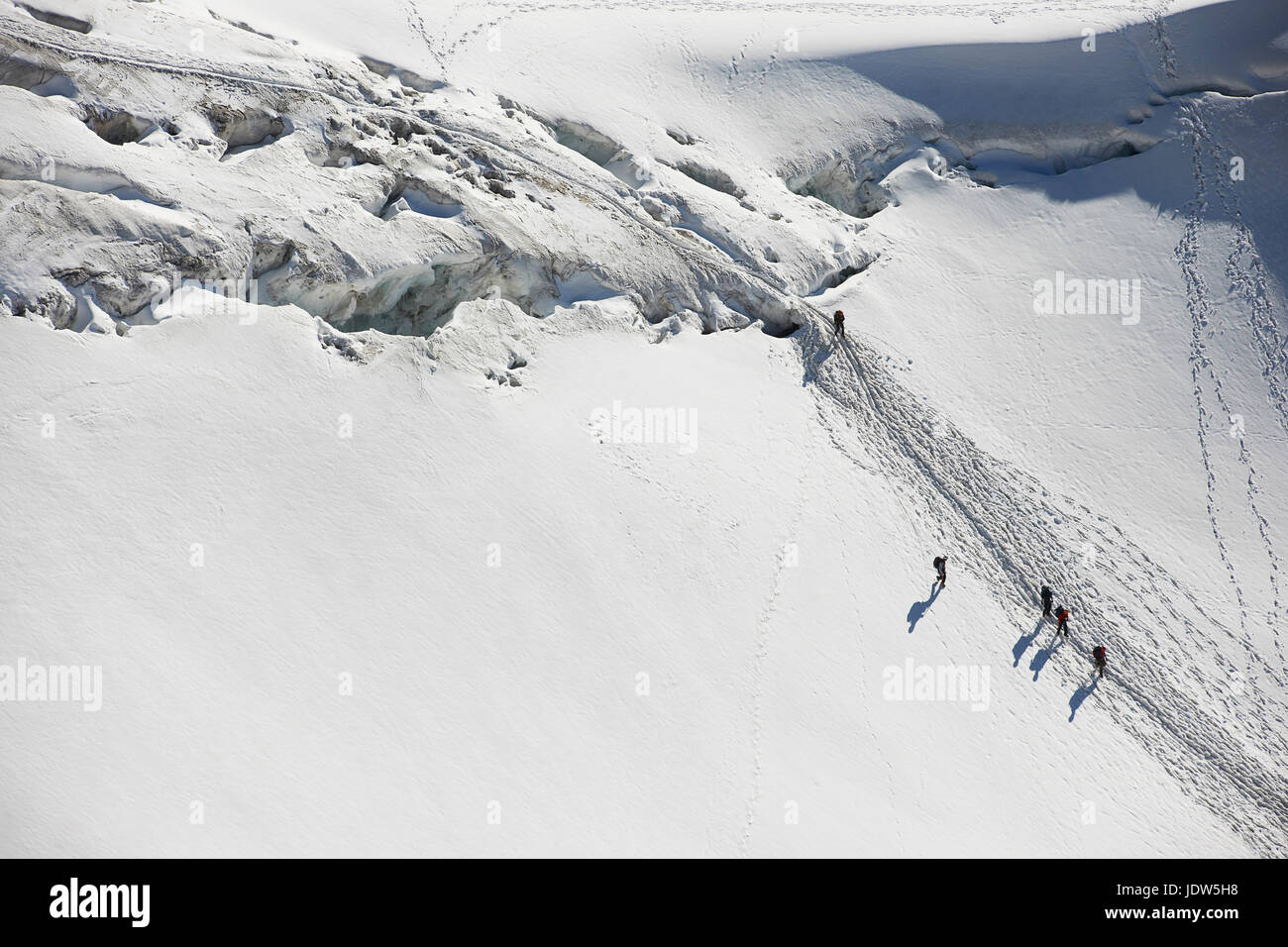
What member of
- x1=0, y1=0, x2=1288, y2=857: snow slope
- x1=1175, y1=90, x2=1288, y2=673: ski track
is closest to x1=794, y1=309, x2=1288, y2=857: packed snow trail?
x1=0, y1=0, x2=1288, y2=857: snow slope

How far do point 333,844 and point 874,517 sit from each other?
631 inches

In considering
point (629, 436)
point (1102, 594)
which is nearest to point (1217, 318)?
point (1102, 594)

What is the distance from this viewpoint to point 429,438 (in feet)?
87.6

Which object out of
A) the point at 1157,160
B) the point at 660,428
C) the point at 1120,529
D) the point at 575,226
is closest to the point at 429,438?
the point at 660,428

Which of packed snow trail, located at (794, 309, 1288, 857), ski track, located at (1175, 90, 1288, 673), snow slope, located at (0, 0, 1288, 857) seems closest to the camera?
snow slope, located at (0, 0, 1288, 857)

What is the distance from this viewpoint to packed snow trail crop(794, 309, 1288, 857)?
26.1m

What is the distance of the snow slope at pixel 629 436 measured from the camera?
2162 cm

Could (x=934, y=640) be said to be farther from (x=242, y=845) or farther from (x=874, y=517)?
(x=242, y=845)

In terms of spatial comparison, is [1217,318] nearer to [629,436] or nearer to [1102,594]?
[1102,594]

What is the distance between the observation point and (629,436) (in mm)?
28812

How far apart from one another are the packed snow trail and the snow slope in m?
0.12

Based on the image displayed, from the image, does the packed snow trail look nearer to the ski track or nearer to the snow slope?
the snow slope

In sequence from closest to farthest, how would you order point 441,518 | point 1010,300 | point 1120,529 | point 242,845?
1. point 242,845
2. point 441,518
3. point 1120,529
4. point 1010,300

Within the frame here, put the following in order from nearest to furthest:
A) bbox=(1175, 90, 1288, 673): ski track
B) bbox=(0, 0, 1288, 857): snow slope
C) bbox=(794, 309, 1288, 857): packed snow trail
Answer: bbox=(0, 0, 1288, 857): snow slope < bbox=(794, 309, 1288, 857): packed snow trail < bbox=(1175, 90, 1288, 673): ski track
